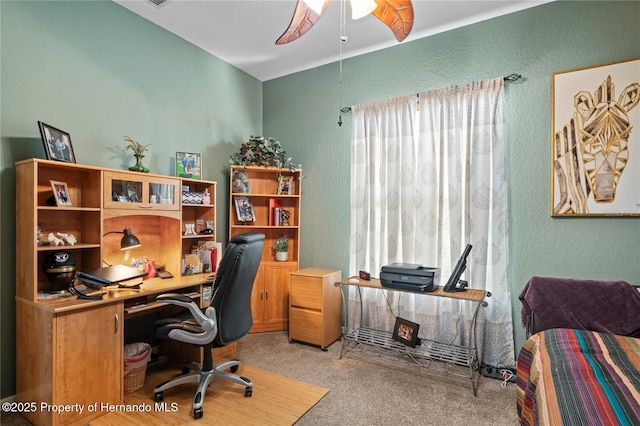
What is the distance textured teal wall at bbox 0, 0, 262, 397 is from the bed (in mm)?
3088

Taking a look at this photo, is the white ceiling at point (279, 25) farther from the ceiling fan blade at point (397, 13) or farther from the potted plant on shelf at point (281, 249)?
the potted plant on shelf at point (281, 249)

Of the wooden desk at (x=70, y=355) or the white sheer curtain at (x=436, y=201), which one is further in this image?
the white sheer curtain at (x=436, y=201)

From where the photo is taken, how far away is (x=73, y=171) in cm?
243

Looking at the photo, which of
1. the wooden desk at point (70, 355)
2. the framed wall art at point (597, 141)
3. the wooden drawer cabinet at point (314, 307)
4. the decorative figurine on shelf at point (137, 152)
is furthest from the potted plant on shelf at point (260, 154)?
the framed wall art at point (597, 141)

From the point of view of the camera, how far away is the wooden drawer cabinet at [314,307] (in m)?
3.20

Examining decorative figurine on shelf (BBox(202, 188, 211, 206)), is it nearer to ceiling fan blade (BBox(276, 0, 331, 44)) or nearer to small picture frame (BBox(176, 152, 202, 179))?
small picture frame (BBox(176, 152, 202, 179))

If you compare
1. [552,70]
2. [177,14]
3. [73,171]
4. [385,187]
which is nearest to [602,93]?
[552,70]

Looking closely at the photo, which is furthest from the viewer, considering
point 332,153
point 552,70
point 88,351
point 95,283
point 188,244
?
point 332,153

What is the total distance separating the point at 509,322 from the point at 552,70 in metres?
2.08

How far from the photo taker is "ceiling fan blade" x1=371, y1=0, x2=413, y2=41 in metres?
1.77

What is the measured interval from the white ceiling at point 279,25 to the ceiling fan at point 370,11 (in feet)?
3.40

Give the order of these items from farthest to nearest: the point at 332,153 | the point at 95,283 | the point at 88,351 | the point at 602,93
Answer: the point at 332,153 → the point at 602,93 → the point at 95,283 → the point at 88,351

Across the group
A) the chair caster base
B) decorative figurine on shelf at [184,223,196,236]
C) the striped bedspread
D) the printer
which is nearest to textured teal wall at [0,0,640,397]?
decorative figurine on shelf at [184,223,196,236]

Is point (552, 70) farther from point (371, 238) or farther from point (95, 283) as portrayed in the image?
point (95, 283)
